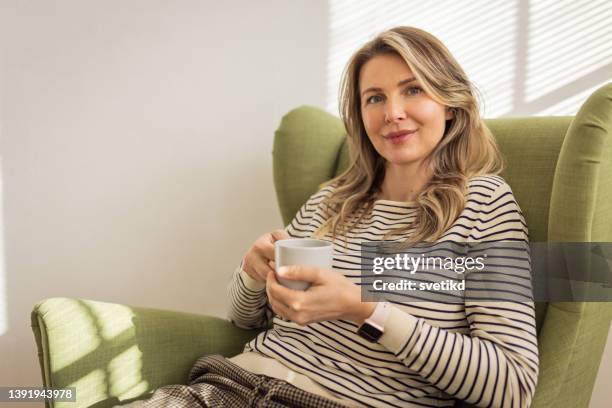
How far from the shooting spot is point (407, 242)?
1.07 meters

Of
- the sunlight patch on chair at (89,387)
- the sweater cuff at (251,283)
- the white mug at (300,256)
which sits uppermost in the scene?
the white mug at (300,256)

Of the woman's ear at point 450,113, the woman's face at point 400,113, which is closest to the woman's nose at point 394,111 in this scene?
the woman's face at point 400,113

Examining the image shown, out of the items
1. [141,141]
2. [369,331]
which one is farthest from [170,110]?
[369,331]

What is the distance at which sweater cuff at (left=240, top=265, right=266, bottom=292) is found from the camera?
3.89 feet

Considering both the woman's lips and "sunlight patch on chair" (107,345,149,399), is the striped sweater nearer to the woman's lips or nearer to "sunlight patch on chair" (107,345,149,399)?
the woman's lips

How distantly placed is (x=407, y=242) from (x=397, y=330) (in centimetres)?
22

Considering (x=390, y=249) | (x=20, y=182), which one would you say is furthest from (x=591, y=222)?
(x=20, y=182)

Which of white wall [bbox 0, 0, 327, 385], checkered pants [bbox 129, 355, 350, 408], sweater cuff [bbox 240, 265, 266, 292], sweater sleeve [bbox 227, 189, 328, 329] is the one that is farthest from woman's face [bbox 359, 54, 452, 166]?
white wall [bbox 0, 0, 327, 385]

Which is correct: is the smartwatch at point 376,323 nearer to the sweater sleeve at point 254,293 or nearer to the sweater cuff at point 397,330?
the sweater cuff at point 397,330

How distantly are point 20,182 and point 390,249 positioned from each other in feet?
3.69

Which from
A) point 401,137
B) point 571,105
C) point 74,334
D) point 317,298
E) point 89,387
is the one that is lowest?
point 89,387

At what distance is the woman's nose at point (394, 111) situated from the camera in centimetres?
110

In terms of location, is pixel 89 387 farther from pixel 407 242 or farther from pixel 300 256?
pixel 407 242

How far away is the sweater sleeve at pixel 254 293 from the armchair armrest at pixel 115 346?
63 mm
